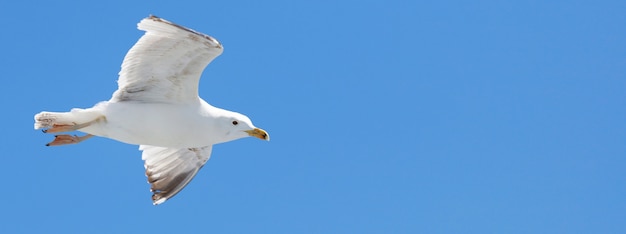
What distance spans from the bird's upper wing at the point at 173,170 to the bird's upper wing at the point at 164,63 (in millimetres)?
1698

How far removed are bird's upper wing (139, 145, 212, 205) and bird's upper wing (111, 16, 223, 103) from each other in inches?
66.8

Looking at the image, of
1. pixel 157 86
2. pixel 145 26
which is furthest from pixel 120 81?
pixel 145 26

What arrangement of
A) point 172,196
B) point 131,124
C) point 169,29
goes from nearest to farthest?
point 169,29
point 131,124
point 172,196

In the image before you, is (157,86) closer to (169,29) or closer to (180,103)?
(180,103)

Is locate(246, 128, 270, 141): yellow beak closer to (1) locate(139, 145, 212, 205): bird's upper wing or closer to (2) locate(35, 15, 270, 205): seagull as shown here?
(2) locate(35, 15, 270, 205): seagull

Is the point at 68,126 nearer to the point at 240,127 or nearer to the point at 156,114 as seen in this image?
the point at 156,114

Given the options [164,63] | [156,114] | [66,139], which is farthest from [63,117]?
[164,63]

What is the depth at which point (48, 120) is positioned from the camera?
11.7 meters

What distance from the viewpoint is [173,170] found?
1352 cm

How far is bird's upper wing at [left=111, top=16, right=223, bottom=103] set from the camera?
10992 mm

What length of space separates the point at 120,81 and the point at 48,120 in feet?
2.97

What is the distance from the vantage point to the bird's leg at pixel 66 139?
1245 cm

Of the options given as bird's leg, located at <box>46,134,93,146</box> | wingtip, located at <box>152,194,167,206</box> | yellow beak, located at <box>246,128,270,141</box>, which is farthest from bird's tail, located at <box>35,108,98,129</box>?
wingtip, located at <box>152,194,167,206</box>

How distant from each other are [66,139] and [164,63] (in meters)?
1.82
